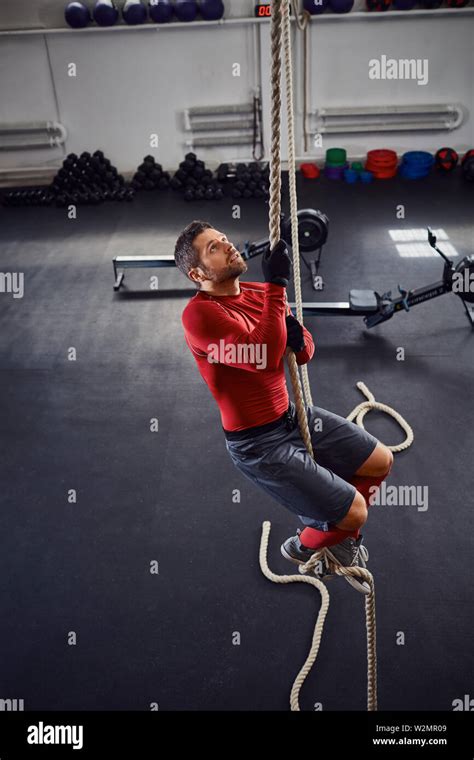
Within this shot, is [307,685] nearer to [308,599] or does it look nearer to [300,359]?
[308,599]

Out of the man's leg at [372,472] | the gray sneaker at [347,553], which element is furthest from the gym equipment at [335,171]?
the gray sneaker at [347,553]

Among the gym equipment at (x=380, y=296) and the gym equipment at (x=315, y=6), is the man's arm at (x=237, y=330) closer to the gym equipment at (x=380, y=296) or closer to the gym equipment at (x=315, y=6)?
the gym equipment at (x=380, y=296)

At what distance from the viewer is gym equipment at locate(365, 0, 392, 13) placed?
24.0 ft

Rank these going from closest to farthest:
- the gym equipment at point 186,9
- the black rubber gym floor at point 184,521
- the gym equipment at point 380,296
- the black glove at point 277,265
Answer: the black glove at point 277,265
the black rubber gym floor at point 184,521
the gym equipment at point 380,296
the gym equipment at point 186,9

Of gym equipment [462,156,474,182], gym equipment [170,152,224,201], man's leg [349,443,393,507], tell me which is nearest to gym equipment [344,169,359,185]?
gym equipment [462,156,474,182]

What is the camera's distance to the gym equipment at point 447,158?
7965mm

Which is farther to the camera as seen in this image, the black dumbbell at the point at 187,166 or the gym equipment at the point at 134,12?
the black dumbbell at the point at 187,166

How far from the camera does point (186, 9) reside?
7.42m

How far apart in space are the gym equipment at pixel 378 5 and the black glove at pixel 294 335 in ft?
21.8

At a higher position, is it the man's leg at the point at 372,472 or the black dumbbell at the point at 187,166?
the black dumbbell at the point at 187,166

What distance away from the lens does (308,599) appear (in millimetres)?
3201

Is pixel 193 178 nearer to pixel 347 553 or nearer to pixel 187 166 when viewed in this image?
pixel 187 166

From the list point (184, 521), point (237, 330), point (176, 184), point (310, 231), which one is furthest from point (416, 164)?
point (237, 330)

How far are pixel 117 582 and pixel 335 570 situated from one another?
1.40m
